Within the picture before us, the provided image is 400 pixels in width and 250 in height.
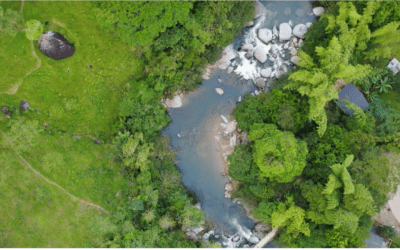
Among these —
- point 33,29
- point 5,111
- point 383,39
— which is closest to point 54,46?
point 33,29

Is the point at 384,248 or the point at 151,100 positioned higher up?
the point at 151,100

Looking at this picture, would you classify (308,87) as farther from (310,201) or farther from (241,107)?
(310,201)

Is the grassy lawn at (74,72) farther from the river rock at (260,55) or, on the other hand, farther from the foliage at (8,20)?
the river rock at (260,55)

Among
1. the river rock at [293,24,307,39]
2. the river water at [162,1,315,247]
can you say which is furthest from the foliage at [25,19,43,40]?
the river rock at [293,24,307,39]

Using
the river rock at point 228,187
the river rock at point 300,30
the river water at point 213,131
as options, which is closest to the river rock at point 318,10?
the river water at point 213,131

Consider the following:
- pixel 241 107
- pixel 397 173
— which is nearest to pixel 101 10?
pixel 241 107

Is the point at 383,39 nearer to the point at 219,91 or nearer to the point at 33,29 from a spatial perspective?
the point at 219,91
